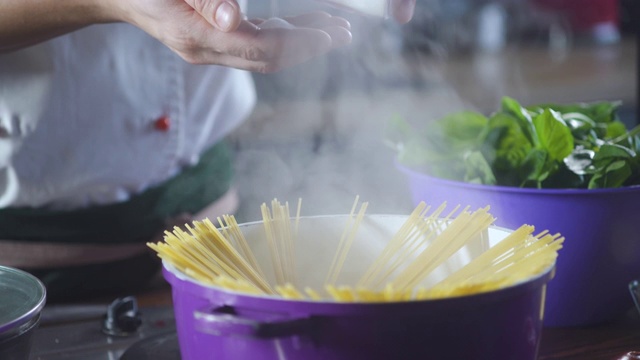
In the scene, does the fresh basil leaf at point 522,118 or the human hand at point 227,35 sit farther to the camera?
the fresh basil leaf at point 522,118

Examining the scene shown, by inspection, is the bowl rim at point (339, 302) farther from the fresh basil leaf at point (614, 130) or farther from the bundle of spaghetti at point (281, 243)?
the fresh basil leaf at point (614, 130)

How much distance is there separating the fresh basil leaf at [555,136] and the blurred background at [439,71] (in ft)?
3.53

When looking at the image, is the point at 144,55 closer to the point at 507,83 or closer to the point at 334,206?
the point at 334,206

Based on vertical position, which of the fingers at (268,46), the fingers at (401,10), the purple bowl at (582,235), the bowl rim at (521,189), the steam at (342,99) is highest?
the fingers at (401,10)

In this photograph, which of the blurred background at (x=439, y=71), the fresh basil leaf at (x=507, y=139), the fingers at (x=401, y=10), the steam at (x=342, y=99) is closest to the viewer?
the fingers at (x=401, y=10)

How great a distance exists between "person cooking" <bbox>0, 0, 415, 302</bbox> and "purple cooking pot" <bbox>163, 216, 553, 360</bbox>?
0.56 meters

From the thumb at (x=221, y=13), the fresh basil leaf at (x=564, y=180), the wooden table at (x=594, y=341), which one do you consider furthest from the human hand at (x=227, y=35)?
the wooden table at (x=594, y=341)

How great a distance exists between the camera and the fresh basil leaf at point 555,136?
2.71ft

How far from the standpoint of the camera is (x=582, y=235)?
778 millimetres

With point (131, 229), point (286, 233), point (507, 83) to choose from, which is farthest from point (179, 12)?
point (507, 83)

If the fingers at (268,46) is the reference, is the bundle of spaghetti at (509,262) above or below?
below

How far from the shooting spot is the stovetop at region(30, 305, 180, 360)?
746 mm

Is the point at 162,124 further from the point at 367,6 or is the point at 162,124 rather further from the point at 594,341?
the point at 594,341

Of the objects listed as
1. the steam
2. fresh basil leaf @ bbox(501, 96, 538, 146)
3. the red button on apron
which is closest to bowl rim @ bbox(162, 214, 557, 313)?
fresh basil leaf @ bbox(501, 96, 538, 146)
